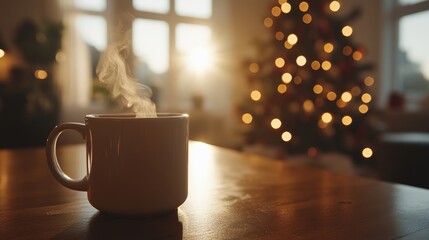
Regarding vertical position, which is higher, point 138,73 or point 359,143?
point 138,73

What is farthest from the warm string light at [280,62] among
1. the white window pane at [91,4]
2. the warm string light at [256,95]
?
the white window pane at [91,4]

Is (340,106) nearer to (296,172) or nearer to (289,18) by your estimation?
(289,18)

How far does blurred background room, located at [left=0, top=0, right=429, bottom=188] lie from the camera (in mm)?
2449

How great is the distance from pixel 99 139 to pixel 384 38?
4.00m

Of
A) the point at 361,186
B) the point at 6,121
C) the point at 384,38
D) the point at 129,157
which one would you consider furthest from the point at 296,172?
the point at 384,38

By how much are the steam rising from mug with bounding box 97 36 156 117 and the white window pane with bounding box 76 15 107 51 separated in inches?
126

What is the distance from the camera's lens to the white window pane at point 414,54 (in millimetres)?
3545

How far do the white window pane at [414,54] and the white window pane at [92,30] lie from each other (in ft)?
10.1

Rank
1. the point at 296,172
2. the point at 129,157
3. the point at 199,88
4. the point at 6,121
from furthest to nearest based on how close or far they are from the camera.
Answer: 1. the point at 199,88
2. the point at 6,121
3. the point at 296,172
4. the point at 129,157

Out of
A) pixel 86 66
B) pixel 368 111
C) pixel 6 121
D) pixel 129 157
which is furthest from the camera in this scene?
pixel 86 66

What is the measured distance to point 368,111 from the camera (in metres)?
2.44

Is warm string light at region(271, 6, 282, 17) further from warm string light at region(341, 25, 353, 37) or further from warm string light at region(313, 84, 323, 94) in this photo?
warm string light at region(313, 84, 323, 94)

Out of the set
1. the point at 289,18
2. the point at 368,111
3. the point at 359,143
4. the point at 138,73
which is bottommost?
the point at 359,143

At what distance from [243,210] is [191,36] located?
3.93 meters
